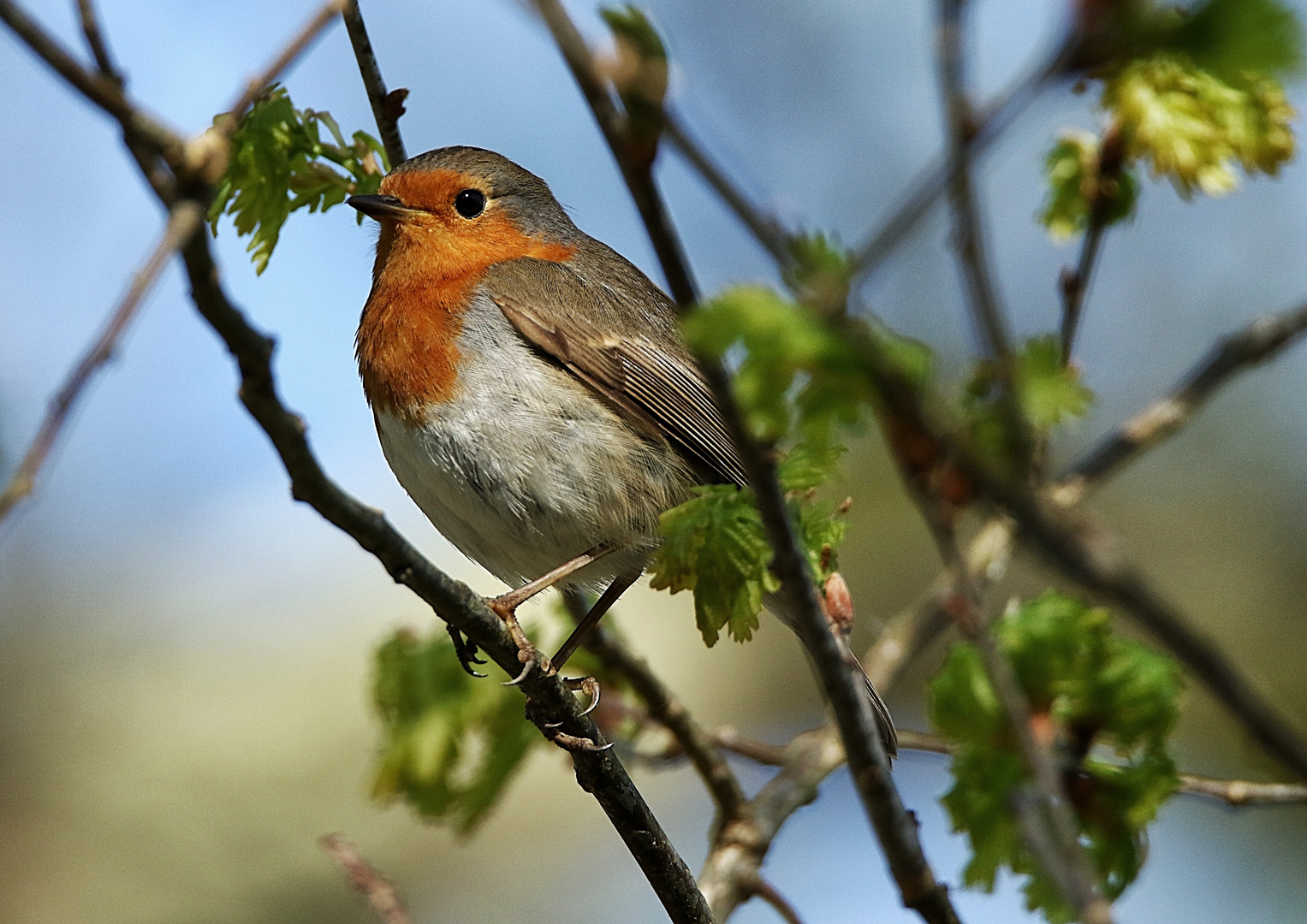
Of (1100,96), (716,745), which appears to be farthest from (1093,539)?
(716,745)

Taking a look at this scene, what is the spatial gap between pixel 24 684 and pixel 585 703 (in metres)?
4.76

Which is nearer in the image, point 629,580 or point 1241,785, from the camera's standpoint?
point 1241,785

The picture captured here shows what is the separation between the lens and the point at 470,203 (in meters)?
4.49

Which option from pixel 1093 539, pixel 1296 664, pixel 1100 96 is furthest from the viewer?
pixel 1296 664

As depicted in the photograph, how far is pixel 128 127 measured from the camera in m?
1.41

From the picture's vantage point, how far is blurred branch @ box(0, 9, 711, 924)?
1.48m

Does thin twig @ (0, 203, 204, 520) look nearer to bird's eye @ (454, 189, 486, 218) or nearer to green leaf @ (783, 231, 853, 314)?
green leaf @ (783, 231, 853, 314)

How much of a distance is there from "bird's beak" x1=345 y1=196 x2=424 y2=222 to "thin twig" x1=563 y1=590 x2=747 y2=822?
4.39 feet

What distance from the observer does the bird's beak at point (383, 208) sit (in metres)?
3.74

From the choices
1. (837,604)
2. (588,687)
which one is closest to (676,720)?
(588,687)

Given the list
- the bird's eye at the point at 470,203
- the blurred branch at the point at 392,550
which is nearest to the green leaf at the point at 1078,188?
the blurred branch at the point at 392,550

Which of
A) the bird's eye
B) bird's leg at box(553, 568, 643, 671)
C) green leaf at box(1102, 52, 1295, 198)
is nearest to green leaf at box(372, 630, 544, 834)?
bird's leg at box(553, 568, 643, 671)

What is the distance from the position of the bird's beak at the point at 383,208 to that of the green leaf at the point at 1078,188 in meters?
1.78

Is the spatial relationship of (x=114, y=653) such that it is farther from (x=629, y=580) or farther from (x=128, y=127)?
(x=128, y=127)
